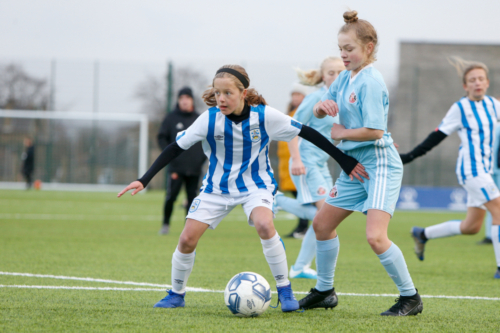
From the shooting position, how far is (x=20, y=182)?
22.8 meters

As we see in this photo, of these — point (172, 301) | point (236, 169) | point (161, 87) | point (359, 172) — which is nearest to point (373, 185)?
point (359, 172)

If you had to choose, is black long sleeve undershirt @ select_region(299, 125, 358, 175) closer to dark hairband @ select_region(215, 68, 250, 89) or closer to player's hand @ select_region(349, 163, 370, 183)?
player's hand @ select_region(349, 163, 370, 183)

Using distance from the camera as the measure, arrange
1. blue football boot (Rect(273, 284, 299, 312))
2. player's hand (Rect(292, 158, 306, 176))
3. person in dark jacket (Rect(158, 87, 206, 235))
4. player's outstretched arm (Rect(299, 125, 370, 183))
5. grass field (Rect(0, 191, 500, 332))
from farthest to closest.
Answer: person in dark jacket (Rect(158, 87, 206, 235)) < player's hand (Rect(292, 158, 306, 176)) < blue football boot (Rect(273, 284, 299, 312)) < player's outstretched arm (Rect(299, 125, 370, 183)) < grass field (Rect(0, 191, 500, 332))

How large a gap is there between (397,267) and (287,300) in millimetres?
739

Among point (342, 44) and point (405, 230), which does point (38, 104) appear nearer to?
point (405, 230)

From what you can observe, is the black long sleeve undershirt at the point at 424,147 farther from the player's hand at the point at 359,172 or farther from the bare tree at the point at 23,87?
the bare tree at the point at 23,87

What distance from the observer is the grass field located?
329cm

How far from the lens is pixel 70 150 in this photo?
22688 millimetres

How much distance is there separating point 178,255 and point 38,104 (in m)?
21.1

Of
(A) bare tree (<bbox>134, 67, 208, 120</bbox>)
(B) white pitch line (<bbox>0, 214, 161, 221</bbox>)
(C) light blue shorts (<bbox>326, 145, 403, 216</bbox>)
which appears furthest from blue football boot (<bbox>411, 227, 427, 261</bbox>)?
(A) bare tree (<bbox>134, 67, 208, 120</bbox>)

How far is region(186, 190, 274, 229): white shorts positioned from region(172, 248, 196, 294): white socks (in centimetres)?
26

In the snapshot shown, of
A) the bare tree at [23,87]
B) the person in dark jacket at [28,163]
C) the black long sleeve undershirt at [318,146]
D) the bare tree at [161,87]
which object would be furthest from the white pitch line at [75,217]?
the bare tree at [23,87]

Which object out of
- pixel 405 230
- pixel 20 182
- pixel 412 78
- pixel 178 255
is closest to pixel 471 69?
pixel 178 255

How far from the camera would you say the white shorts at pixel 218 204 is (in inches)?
146
